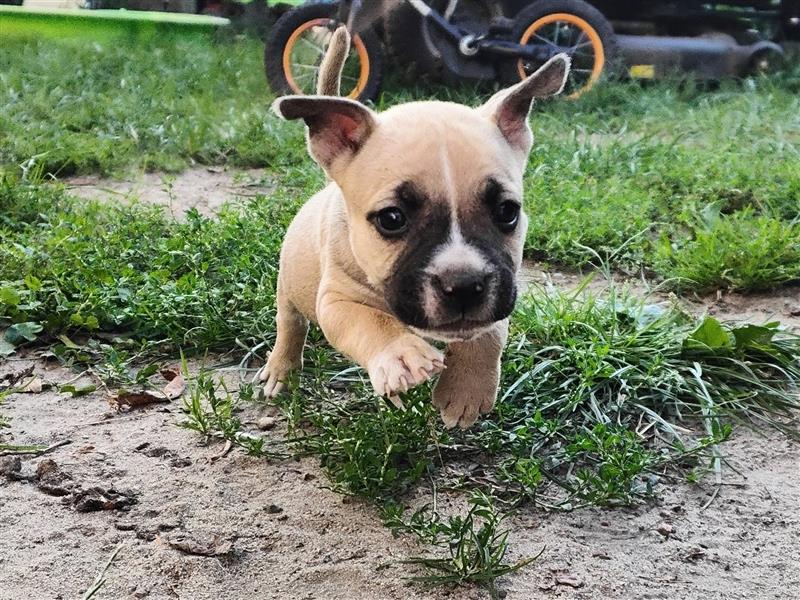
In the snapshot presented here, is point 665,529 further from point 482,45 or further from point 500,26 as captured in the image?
point 500,26

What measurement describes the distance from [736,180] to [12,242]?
189 inches

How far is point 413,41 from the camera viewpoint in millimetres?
9477

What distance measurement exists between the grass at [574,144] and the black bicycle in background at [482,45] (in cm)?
28

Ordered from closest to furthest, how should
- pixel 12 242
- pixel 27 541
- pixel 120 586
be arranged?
1. pixel 120 586
2. pixel 27 541
3. pixel 12 242

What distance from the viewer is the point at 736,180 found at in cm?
667

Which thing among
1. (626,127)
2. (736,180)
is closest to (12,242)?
(736,180)

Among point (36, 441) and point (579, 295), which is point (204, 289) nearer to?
point (36, 441)

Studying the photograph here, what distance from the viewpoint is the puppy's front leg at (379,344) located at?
284cm

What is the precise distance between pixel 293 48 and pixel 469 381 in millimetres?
6835

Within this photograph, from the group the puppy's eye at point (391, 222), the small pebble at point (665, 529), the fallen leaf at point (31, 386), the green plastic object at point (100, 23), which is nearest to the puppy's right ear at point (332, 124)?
the puppy's eye at point (391, 222)

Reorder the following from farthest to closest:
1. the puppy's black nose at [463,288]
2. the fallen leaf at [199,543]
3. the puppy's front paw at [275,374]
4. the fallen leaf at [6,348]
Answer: the fallen leaf at [6,348] < the puppy's front paw at [275,374] < the fallen leaf at [199,543] < the puppy's black nose at [463,288]

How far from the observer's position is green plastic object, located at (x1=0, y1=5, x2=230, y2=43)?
404 inches

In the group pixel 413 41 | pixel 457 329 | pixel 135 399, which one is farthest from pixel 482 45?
pixel 457 329

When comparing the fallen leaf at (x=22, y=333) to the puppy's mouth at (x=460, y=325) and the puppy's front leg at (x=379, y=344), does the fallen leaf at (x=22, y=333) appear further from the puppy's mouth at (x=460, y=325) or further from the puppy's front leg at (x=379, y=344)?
the puppy's mouth at (x=460, y=325)
